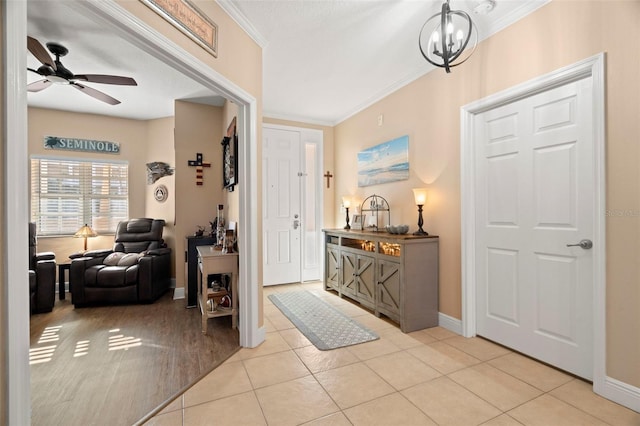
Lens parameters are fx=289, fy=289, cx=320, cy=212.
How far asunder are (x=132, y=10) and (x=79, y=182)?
171 inches

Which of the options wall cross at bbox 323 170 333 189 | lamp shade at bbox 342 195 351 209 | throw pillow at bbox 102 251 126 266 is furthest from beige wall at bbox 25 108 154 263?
lamp shade at bbox 342 195 351 209

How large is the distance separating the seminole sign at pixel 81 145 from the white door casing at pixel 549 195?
520 centimetres

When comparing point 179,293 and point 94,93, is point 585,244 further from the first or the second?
point 94,93

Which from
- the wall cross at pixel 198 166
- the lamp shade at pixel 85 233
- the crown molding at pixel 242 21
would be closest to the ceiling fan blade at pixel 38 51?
the crown molding at pixel 242 21

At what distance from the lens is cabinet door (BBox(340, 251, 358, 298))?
3.64 m

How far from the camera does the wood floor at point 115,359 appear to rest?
1754 millimetres

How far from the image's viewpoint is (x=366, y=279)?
11.2 feet

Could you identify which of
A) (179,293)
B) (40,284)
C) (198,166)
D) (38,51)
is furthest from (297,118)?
(40,284)

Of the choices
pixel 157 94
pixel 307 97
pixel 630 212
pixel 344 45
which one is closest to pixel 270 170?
pixel 307 97

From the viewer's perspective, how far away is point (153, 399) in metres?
1.83

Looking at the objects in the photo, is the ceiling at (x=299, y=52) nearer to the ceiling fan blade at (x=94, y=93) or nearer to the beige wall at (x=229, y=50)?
the beige wall at (x=229, y=50)

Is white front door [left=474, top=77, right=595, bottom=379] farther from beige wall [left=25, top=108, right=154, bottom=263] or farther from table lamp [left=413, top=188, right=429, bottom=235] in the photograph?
beige wall [left=25, top=108, right=154, bottom=263]

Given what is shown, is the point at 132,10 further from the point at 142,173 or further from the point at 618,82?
the point at 142,173

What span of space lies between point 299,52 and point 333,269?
9.04 feet
